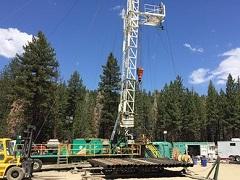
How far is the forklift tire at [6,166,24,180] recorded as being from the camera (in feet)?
64.8

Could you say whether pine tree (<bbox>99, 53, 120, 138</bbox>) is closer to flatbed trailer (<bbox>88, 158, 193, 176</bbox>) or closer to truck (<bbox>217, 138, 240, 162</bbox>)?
truck (<bbox>217, 138, 240, 162</bbox>)

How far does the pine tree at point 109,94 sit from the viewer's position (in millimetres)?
63750

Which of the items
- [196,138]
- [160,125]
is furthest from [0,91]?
[196,138]

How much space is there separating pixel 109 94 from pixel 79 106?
6456 mm

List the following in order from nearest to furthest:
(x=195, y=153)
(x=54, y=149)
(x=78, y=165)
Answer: (x=78, y=165)
(x=54, y=149)
(x=195, y=153)

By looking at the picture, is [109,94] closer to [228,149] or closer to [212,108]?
[228,149]

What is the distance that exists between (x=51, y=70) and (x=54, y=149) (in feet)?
66.8

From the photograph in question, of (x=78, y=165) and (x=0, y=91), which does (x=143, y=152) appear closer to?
(x=78, y=165)

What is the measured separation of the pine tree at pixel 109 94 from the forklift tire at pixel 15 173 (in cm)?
4342

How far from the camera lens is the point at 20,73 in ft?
163

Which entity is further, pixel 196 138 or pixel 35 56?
pixel 196 138

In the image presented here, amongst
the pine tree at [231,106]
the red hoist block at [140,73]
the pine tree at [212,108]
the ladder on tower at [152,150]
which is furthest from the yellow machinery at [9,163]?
the pine tree at [212,108]

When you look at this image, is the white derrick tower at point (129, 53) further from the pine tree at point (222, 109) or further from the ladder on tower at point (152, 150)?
the pine tree at point (222, 109)

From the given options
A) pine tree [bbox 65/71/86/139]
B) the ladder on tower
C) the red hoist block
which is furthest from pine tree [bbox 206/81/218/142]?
the ladder on tower
